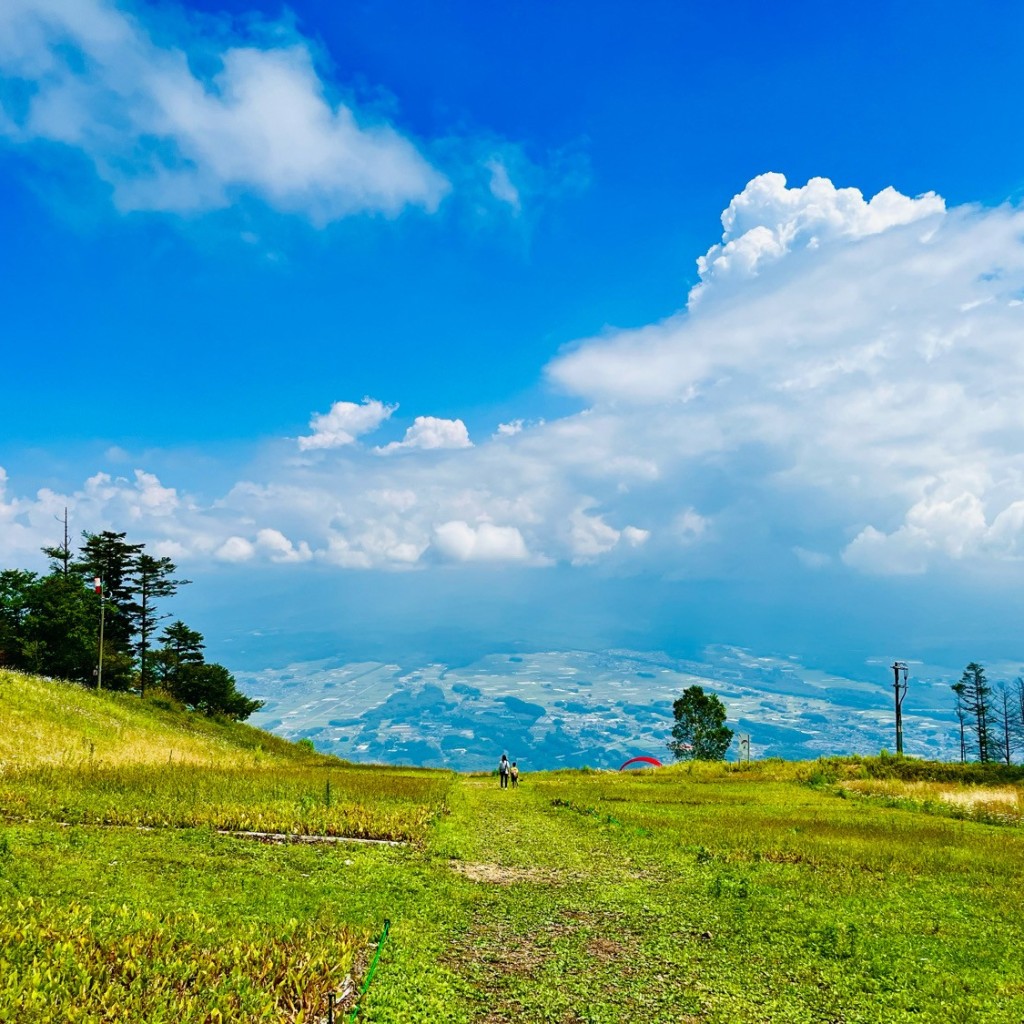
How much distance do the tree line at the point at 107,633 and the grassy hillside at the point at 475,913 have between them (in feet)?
152

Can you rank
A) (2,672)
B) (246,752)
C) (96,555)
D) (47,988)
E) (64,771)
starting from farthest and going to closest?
(96,555), (246,752), (2,672), (64,771), (47,988)

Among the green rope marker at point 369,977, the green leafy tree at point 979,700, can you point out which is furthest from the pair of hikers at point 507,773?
the green leafy tree at point 979,700

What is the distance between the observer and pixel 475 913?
14039 mm

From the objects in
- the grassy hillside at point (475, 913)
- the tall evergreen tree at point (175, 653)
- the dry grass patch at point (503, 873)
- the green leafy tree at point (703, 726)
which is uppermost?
the tall evergreen tree at point (175, 653)

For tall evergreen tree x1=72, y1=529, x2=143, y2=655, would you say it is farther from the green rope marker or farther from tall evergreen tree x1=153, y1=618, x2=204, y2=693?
the green rope marker

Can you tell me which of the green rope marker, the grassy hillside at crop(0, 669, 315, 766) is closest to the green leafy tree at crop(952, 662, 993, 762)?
the grassy hillside at crop(0, 669, 315, 766)

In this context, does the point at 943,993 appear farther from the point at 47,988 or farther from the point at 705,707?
the point at 705,707

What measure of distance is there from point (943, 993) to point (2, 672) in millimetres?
56895

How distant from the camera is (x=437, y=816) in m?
24.6

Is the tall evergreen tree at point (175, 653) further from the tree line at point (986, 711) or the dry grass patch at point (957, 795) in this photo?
the tree line at point (986, 711)

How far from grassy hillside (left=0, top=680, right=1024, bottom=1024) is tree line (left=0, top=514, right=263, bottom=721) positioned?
46.3 meters

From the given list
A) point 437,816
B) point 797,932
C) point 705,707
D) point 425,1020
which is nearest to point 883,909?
point 797,932

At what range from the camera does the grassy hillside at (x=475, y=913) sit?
936cm

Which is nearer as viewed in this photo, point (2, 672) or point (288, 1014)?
point (288, 1014)
